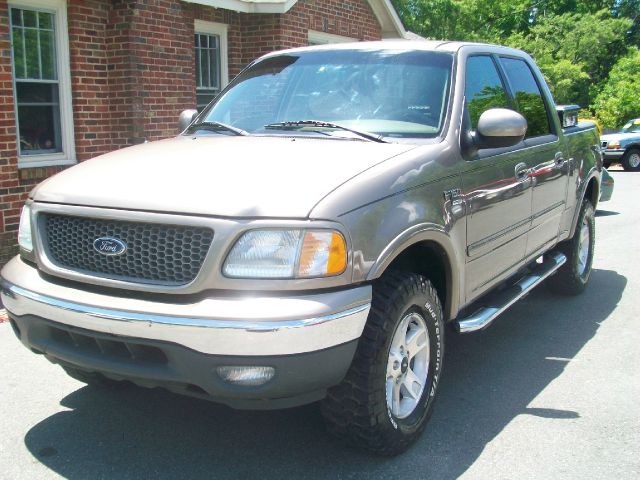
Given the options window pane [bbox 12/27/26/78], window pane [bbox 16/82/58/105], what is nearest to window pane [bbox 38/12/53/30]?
window pane [bbox 12/27/26/78]

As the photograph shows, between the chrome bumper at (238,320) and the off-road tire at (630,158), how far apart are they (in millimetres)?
20487

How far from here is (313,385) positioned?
2969 millimetres

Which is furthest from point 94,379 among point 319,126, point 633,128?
point 633,128

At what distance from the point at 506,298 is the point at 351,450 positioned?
1.66 meters

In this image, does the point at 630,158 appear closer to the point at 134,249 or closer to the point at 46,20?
the point at 46,20

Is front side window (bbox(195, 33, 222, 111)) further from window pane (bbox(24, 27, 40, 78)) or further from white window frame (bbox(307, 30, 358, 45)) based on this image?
window pane (bbox(24, 27, 40, 78))

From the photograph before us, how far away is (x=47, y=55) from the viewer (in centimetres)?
830

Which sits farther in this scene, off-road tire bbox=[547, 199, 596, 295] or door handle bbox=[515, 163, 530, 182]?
off-road tire bbox=[547, 199, 596, 295]

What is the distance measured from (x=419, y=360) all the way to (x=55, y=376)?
93.0 inches

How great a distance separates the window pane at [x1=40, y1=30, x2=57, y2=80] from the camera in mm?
8234

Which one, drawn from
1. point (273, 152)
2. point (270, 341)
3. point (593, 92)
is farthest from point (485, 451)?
point (593, 92)

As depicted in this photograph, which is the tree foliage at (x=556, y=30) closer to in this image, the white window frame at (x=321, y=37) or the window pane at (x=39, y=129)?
the white window frame at (x=321, y=37)

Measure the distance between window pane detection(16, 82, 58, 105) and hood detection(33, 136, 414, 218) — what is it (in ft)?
15.7

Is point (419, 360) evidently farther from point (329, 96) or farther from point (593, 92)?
point (593, 92)
